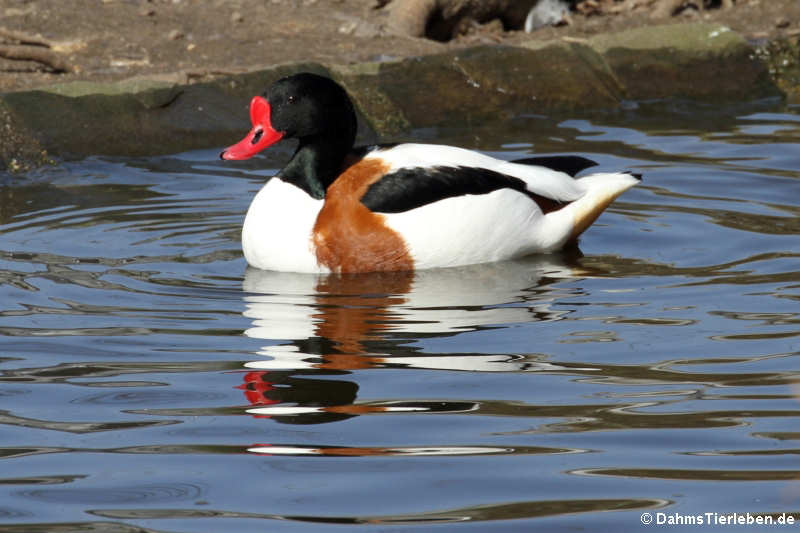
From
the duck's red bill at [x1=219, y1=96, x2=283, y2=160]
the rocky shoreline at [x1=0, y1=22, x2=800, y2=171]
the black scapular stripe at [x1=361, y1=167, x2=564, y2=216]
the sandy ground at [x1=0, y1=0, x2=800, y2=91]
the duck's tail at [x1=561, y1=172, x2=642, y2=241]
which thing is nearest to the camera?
the black scapular stripe at [x1=361, y1=167, x2=564, y2=216]

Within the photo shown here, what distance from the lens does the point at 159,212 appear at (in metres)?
7.61

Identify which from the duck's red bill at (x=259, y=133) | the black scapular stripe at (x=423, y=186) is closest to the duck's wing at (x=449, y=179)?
the black scapular stripe at (x=423, y=186)

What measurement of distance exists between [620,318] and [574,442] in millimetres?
1599

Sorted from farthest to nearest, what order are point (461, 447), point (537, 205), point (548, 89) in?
point (548, 89)
point (537, 205)
point (461, 447)

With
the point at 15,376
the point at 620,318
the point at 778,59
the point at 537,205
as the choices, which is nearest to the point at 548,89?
the point at 778,59

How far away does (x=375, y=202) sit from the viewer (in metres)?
6.39

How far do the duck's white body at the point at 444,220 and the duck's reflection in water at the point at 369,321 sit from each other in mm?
74

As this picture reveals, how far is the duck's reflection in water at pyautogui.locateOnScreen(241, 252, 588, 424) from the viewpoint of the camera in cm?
443

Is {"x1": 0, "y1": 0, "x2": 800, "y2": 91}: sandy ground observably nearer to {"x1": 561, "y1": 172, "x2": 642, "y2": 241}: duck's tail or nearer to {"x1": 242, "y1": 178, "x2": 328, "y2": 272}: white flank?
{"x1": 242, "y1": 178, "x2": 328, "y2": 272}: white flank

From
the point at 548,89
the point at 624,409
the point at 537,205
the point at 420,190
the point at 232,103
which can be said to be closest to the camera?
the point at 624,409

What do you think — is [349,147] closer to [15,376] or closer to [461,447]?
[15,376]

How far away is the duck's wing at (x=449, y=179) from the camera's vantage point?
643 centimetres

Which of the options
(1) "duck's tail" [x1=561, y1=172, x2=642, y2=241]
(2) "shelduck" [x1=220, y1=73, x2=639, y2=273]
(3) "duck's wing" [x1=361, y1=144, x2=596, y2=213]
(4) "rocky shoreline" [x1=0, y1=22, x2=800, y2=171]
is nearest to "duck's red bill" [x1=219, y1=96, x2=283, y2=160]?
(2) "shelduck" [x1=220, y1=73, x2=639, y2=273]

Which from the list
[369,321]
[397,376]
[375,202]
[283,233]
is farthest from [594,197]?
[397,376]
